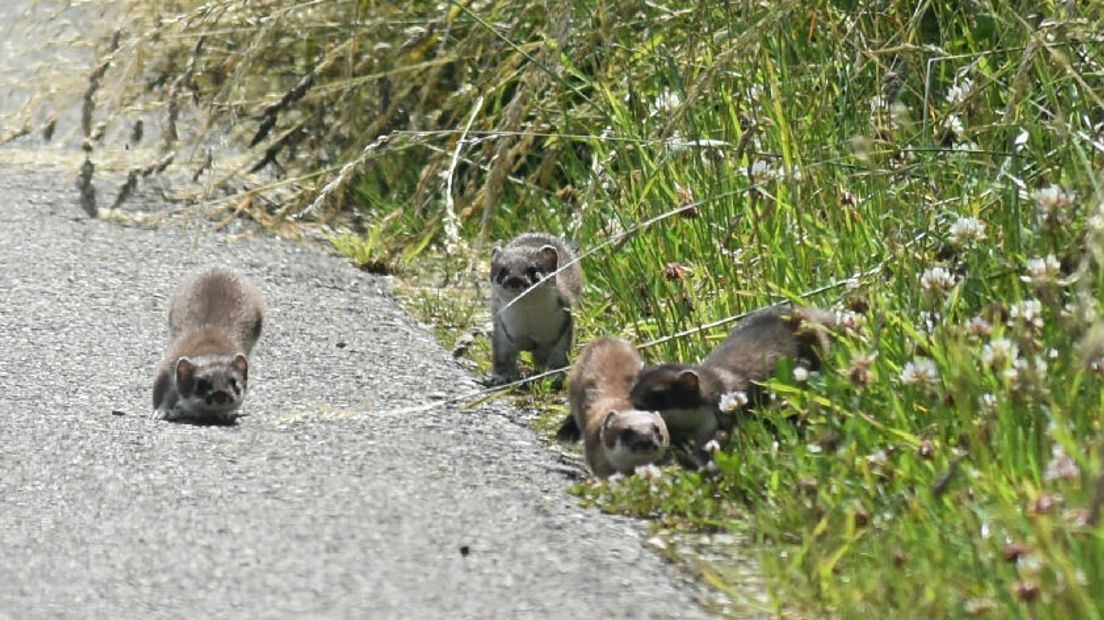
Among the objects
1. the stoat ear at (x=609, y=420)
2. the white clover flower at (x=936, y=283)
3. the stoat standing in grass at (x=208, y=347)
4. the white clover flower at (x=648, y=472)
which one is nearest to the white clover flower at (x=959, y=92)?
the white clover flower at (x=936, y=283)

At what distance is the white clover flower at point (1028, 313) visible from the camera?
16.9 feet

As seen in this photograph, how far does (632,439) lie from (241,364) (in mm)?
1909

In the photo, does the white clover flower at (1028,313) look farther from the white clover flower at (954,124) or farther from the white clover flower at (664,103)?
the white clover flower at (664,103)

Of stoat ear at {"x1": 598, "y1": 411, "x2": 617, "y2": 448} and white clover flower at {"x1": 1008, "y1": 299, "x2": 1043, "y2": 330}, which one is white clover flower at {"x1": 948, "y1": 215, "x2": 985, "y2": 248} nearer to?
white clover flower at {"x1": 1008, "y1": 299, "x2": 1043, "y2": 330}

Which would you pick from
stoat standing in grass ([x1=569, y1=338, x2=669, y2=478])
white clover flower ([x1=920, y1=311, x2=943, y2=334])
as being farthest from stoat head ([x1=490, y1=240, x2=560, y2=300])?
white clover flower ([x1=920, y1=311, x2=943, y2=334])

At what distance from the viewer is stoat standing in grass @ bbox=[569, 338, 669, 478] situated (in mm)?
6055

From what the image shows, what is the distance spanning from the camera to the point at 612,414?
242 inches

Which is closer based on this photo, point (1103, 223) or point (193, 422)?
point (1103, 223)

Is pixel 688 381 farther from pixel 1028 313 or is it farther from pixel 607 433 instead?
pixel 1028 313

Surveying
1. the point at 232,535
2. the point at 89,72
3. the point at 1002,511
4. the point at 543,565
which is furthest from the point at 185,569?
the point at 89,72

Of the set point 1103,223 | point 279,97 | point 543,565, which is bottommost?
point 279,97

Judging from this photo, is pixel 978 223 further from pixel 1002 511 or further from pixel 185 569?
pixel 185 569

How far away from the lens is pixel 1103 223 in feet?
15.2

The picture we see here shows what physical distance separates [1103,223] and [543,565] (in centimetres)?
154
